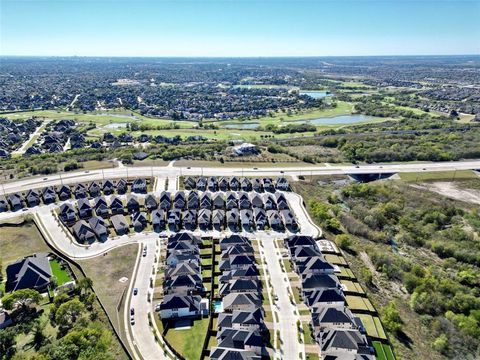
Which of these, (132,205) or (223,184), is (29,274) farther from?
→ (223,184)

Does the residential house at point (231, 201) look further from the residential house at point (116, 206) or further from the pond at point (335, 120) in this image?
the pond at point (335, 120)

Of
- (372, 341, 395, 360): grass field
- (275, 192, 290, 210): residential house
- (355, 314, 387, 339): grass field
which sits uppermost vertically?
(275, 192, 290, 210): residential house

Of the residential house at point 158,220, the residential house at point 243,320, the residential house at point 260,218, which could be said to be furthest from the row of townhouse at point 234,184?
the residential house at point 243,320

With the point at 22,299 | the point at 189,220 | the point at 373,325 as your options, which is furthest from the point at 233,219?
the point at 22,299

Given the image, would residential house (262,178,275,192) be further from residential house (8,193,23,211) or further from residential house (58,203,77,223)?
residential house (8,193,23,211)

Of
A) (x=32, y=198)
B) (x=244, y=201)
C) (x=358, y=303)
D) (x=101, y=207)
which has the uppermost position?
(x=32, y=198)

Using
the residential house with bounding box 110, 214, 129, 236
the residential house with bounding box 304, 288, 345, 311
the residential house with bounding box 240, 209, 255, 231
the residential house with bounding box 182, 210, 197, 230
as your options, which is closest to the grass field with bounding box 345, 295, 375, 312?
the residential house with bounding box 304, 288, 345, 311

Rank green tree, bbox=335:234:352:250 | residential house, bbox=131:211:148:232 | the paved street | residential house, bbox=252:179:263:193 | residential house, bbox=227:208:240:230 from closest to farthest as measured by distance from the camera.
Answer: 1. the paved street
2. green tree, bbox=335:234:352:250
3. residential house, bbox=131:211:148:232
4. residential house, bbox=227:208:240:230
5. residential house, bbox=252:179:263:193

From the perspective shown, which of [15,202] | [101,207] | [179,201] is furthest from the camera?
[179,201]

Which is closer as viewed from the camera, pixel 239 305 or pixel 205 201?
pixel 239 305
